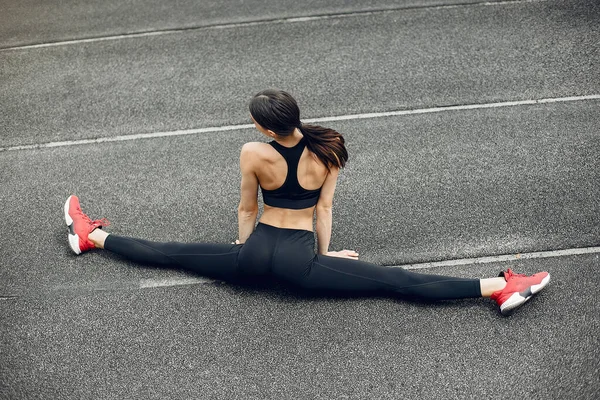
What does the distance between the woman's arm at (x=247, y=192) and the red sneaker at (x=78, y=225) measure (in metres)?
1.26

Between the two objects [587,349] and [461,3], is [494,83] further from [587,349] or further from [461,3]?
[587,349]

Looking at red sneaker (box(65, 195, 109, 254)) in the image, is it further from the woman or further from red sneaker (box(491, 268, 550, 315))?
red sneaker (box(491, 268, 550, 315))

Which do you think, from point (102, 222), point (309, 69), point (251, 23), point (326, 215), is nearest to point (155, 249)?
point (102, 222)

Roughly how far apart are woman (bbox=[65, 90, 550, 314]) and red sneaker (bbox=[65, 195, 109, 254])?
88 cm

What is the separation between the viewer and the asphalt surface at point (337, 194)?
12.0 ft

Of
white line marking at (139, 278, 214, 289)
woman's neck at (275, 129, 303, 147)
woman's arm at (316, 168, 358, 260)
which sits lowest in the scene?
white line marking at (139, 278, 214, 289)

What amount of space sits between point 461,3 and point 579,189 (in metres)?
3.46

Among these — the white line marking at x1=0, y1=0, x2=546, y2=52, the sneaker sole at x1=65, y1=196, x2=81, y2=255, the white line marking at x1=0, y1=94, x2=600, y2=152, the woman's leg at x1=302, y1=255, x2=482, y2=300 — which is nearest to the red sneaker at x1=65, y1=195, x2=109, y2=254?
the sneaker sole at x1=65, y1=196, x2=81, y2=255

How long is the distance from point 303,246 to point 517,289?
1.45 m

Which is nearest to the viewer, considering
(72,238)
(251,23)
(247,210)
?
(247,210)

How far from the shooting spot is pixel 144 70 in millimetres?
6445

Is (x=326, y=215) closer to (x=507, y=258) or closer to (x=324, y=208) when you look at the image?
(x=324, y=208)

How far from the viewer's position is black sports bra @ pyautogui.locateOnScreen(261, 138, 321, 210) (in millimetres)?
3609

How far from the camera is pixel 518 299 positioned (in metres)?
3.76
